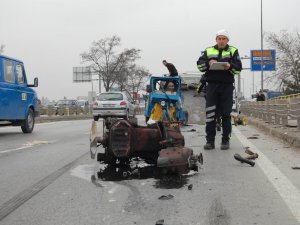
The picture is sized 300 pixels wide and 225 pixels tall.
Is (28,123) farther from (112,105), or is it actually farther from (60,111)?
(60,111)

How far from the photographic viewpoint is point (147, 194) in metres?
5.19

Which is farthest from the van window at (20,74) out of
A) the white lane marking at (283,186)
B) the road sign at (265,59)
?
the road sign at (265,59)

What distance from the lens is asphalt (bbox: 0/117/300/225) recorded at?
4.34 metres

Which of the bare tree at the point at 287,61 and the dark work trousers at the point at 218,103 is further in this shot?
the bare tree at the point at 287,61


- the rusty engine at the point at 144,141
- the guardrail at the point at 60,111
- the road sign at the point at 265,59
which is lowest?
the guardrail at the point at 60,111

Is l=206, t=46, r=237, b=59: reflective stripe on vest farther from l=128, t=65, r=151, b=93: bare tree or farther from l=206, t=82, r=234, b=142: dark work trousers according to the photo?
l=128, t=65, r=151, b=93: bare tree

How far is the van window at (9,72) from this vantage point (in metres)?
13.6

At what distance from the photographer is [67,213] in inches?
177

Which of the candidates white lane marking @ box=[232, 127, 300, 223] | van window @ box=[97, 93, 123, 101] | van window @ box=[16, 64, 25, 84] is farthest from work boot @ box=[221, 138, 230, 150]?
van window @ box=[97, 93, 123, 101]

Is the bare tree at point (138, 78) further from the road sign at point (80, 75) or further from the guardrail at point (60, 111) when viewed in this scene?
the guardrail at point (60, 111)

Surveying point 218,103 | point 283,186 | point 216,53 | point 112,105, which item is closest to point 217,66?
point 216,53

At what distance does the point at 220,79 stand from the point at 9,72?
705 centimetres

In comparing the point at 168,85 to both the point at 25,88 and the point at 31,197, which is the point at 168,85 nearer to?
the point at 25,88

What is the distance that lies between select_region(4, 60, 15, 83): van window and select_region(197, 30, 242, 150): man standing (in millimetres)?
6622
